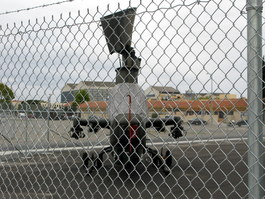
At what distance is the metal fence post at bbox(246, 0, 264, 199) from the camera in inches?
82.9

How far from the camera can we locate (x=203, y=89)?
235 cm

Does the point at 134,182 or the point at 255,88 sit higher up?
the point at 255,88

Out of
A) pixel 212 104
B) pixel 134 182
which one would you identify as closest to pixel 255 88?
pixel 212 104

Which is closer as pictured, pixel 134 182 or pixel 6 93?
pixel 6 93

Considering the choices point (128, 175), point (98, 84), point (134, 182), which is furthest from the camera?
point (134, 182)

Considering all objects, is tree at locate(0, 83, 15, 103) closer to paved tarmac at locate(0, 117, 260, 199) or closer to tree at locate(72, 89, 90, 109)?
paved tarmac at locate(0, 117, 260, 199)

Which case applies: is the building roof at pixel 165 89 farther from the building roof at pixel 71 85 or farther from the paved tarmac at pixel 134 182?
the building roof at pixel 71 85

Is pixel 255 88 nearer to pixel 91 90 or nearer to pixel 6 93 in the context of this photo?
pixel 91 90

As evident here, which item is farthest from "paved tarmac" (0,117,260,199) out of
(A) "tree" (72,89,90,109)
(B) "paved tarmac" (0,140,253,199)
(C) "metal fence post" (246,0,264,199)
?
(A) "tree" (72,89,90,109)

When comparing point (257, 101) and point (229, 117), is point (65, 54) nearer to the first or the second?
point (229, 117)

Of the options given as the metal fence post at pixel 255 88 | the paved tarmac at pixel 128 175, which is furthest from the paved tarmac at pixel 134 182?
the metal fence post at pixel 255 88

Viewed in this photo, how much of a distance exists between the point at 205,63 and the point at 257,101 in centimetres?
38

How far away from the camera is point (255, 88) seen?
211 cm

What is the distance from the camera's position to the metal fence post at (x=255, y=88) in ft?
6.91
